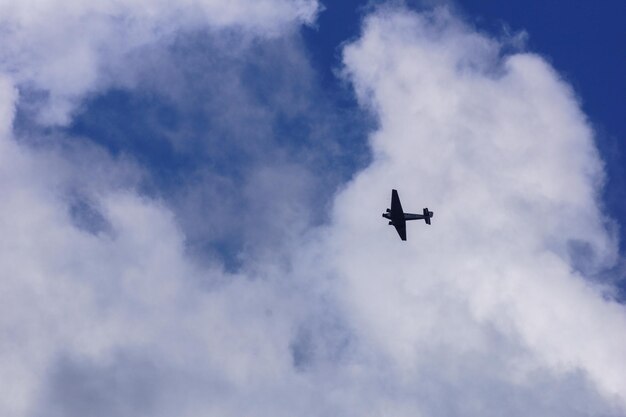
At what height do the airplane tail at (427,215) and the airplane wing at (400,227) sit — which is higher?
the airplane tail at (427,215)

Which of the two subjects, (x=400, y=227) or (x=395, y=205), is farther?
(x=400, y=227)

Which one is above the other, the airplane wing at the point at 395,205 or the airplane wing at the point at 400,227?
the airplane wing at the point at 395,205

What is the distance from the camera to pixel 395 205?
18738 centimetres

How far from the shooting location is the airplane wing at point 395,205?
7288 inches

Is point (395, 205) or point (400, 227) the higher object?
point (395, 205)

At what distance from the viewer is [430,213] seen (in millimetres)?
195625

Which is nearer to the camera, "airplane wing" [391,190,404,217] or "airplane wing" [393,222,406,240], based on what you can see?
"airplane wing" [391,190,404,217]

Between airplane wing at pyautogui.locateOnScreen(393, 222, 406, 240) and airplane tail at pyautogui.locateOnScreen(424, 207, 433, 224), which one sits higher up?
airplane tail at pyautogui.locateOnScreen(424, 207, 433, 224)

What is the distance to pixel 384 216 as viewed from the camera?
191 meters

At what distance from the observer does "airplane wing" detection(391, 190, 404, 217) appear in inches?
7288

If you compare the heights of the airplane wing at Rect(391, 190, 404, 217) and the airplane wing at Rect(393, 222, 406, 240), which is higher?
the airplane wing at Rect(391, 190, 404, 217)

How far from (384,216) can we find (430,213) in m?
14.6

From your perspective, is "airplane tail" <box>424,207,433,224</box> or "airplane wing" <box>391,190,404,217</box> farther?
"airplane tail" <box>424,207,433,224</box>

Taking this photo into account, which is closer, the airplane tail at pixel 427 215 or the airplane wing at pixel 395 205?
the airplane wing at pixel 395 205
